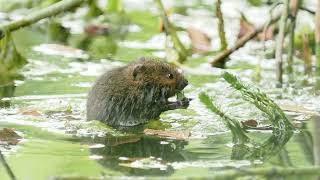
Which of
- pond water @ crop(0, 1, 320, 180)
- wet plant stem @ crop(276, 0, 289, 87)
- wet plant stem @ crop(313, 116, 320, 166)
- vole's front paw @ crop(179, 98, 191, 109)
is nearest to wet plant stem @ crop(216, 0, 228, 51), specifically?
pond water @ crop(0, 1, 320, 180)

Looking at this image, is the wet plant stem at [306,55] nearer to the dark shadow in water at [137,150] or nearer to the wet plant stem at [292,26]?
the wet plant stem at [292,26]

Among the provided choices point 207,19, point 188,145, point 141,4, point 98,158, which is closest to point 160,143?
point 188,145

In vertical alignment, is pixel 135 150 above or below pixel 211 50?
below

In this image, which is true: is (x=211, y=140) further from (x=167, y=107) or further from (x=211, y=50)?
(x=211, y=50)

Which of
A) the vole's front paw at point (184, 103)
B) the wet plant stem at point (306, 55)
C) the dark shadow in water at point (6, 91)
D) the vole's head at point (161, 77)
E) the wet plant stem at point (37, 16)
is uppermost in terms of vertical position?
the wet plant stem at point (37, 16)

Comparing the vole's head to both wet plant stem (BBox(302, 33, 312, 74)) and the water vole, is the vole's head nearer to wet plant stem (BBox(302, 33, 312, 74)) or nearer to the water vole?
the water vole

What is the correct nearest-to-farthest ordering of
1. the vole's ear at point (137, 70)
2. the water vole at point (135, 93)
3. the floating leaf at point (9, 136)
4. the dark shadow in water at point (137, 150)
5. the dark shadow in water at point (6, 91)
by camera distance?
1. the dark shadow in water at point (137, 150)
2. the floating leaf at point (9, 136)
3. the water vole at point (135, 93)
4. the vole's ear at point (137, 70)
5. the dark shadow in water at point (6, 91)

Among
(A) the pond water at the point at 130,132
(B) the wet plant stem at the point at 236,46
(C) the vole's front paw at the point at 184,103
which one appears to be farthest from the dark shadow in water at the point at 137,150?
(B) the wet plant stem at the point at 236,46
